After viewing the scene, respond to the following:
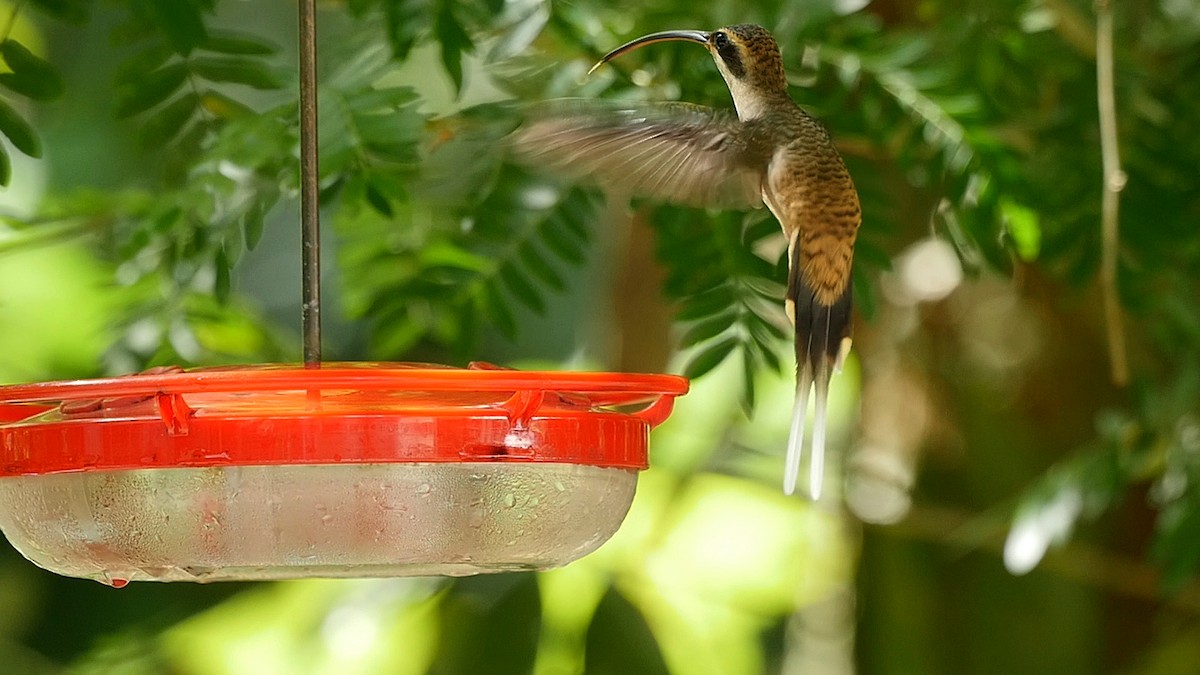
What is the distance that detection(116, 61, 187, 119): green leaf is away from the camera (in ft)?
5.08

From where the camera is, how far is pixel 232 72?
1580 millimetres

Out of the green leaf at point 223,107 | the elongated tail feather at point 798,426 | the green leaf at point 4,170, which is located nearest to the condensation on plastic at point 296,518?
the elongated tail feather at point 798,426

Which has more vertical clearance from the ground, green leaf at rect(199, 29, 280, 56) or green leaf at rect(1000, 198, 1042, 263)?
green leaf at rect(199, 29, 280, 56)

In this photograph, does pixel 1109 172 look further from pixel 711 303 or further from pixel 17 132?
pixel 17 132

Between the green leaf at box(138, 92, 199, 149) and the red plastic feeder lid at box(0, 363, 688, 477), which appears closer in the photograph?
the red plastic feeder lid at box(0, 363, 688, 477)

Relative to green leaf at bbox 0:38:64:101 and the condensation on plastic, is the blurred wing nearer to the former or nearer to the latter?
the condensation on plastic

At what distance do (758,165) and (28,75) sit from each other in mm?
A: 705

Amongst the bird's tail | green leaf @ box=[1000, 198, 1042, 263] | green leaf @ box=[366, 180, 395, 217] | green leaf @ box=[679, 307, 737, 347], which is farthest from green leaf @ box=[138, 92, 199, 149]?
green leaf @ box=[1000, 198, 1042, 263]

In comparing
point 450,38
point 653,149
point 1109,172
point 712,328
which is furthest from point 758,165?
point 1109,172

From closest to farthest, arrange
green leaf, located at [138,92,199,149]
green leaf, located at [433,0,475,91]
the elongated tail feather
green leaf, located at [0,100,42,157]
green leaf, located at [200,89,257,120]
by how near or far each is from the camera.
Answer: the elongated tail feather < green leaf, located at [0,100,42,157] < green leaf, located at [433,0,475,91] < green leaf, located at [138,92,199,149] < green leaf, located at [200,89,257,120]

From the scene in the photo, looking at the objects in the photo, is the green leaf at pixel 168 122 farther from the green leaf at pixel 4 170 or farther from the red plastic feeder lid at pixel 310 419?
the red plastic feeder lid at pixel 310 419

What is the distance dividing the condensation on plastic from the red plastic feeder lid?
0.06 feet

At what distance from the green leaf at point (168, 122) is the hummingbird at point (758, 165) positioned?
0.51m

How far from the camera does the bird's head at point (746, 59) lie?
132 centimetres
